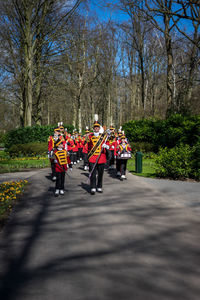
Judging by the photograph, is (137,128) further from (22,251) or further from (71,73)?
(22,251)

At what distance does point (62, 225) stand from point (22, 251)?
1236 mm

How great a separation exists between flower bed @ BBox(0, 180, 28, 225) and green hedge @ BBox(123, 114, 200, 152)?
Result: 794 centimetres

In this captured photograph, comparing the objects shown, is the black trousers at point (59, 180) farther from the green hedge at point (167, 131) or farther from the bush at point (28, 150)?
the bush at point (28, 150)

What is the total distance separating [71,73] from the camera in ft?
114

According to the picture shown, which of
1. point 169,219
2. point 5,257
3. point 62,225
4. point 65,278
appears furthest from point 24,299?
point 169,219

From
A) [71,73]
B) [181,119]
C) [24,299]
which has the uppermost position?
[71,73]

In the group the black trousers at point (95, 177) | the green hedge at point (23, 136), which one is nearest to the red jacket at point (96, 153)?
the black trousers at point (95, 177)

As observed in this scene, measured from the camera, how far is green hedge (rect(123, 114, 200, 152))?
16391mm

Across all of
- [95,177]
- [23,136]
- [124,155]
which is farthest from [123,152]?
[23,136]

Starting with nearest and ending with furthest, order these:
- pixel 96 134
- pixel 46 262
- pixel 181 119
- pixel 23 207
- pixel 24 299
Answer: pixel 24 299 < pixel 46 262 < pixel 23 207 < pixel 96 134 < pixel 181 119

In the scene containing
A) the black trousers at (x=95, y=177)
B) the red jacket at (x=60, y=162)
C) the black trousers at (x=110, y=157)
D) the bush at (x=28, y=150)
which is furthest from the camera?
the bush at (x=28, y=150)

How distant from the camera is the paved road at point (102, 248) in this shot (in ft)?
10.6

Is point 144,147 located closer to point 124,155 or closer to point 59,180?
point 124,155

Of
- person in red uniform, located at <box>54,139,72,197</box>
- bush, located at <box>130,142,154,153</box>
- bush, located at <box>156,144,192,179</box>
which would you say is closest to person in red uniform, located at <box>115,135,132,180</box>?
bush, located at <box>156,144,192,179</box>
